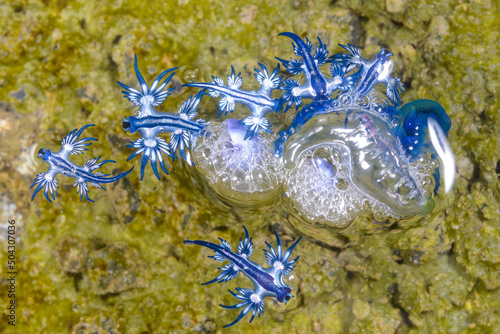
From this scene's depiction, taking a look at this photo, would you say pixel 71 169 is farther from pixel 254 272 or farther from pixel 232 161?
pixel 254 272

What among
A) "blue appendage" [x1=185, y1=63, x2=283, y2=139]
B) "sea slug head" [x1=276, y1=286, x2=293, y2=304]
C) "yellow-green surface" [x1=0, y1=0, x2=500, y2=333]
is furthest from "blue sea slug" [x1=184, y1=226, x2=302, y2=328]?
"blue appendage" [x1=185, y1=63, x2=283, y2=139]

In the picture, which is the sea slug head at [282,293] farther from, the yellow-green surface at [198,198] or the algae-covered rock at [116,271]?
the algae-covered rock at [116,271]

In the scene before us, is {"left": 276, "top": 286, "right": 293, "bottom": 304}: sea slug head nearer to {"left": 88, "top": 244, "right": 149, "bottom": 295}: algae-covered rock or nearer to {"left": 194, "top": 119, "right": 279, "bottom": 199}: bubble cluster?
{"left": 194, "top": 119, "right": 279, "bottom": 199}: bubble cluster

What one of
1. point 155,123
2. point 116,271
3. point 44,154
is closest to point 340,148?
point 155,123

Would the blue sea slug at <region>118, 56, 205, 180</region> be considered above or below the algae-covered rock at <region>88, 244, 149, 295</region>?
above

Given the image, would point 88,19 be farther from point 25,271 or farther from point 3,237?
point 25,271
